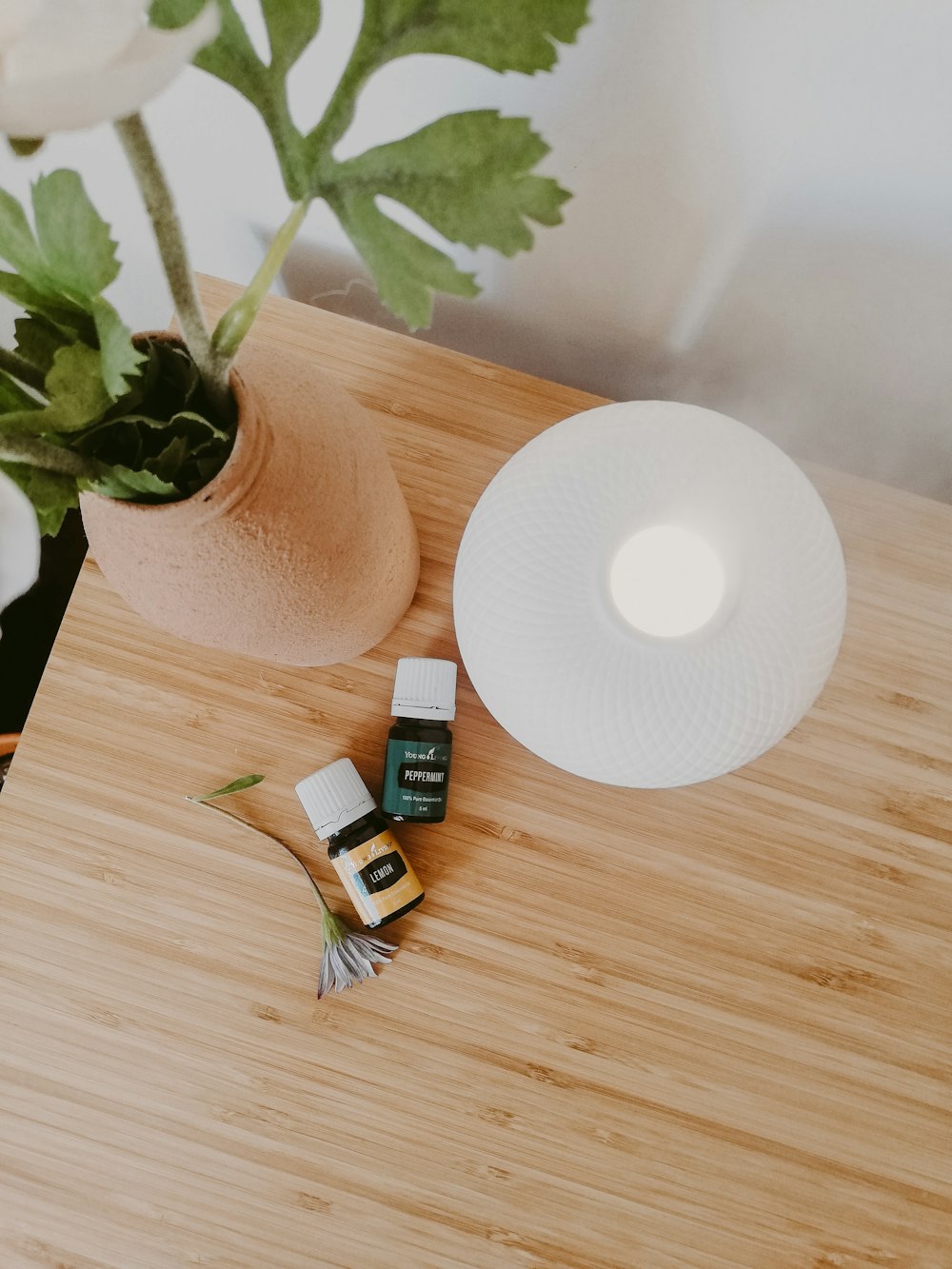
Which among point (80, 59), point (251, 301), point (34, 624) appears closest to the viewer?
point (80, 59)

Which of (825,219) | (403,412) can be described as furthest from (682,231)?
(403,412)

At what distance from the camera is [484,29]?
0.26 metres

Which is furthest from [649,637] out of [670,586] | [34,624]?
[34,624]

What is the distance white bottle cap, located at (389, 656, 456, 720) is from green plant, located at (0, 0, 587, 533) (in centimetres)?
25

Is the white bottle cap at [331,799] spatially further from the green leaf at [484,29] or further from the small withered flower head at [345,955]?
the green leaf at [484,29]

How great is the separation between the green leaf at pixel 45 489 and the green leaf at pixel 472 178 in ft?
0.49

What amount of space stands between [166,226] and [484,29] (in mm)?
119

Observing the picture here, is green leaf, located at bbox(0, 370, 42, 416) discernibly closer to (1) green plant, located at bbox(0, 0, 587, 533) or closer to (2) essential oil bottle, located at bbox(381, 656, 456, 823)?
(1) green plant, located at bbox(0, 0, 587, 533)

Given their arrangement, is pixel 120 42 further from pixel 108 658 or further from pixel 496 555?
pixel 108 658

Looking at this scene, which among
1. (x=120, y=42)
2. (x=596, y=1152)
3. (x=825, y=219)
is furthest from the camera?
(x=596, y=1152)

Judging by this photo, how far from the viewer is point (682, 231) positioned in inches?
19.8

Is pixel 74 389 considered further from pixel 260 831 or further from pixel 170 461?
pixel 260 831

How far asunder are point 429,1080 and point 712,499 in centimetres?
44

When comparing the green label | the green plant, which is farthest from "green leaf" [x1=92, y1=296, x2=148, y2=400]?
the green label
